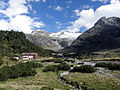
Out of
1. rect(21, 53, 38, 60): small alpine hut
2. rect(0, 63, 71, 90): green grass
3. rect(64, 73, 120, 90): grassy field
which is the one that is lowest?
rect(64, 73, 120, 90): grassy field

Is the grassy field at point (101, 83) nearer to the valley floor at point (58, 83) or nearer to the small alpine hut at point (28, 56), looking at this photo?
the valley floor at point (58, 83)

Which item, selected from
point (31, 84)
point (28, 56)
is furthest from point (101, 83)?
point (28, 56)

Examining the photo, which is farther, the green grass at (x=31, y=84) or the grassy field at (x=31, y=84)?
the green grass at (x=31, y=84)

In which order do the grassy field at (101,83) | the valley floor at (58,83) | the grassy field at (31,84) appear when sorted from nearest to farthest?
the grassy field at (101,83) → the valley floor at (58,83) → the grassy field at (31,84)

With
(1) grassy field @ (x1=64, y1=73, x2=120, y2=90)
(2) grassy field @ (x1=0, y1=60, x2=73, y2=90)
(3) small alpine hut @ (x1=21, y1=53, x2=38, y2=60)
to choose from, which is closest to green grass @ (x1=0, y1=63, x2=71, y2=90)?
(2) grassy field @ (x1=0, y1=60, x2=73, y2=90)

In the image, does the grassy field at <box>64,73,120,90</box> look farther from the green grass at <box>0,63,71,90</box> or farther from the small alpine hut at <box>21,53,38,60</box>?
the small alpine hut at <box>21,53,38,60</box>

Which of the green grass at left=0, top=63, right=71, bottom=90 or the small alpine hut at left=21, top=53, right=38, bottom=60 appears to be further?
the small alpine hut at left=21, top=53, right=38, bottom=60

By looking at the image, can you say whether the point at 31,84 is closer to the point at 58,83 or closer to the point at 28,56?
the point at 58,83

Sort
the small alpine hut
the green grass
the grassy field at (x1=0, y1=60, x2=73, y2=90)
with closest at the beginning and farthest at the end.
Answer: the grassy field at (x1=0, y1=60, x2=73, y2=90), the green grass, the small alpine hut

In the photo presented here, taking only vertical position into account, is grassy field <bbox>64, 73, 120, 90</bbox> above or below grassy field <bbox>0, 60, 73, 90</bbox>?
below

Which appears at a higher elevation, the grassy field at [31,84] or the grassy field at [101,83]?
the grassy field at [31,84]

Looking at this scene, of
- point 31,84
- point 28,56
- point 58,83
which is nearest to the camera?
point 31,84

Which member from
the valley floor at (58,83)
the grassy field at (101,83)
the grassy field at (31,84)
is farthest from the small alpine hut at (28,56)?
the grassy field at (101,83)

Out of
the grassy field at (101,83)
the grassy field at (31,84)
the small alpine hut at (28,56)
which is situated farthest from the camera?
the small alpine hut at (28,56)
